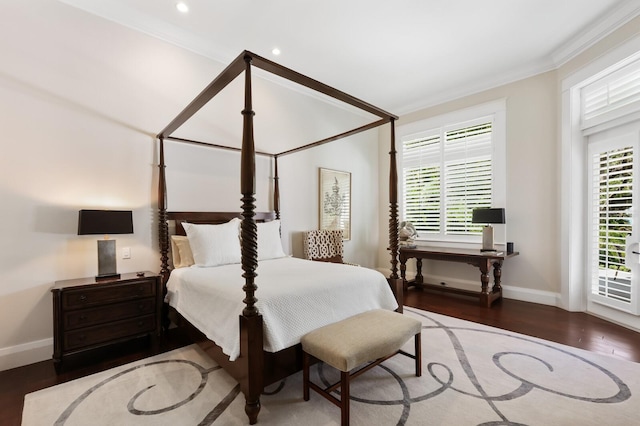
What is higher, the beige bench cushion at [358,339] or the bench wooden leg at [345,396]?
the beige bench cushion at [358,339]

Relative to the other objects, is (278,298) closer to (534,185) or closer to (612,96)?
(534,185)

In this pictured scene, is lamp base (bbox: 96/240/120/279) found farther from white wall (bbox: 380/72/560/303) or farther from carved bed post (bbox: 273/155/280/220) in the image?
white wall (bbox: 380/72/560/303)

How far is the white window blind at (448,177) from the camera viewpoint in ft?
14.9

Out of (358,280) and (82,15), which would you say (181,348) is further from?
(82,15)

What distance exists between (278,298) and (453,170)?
4019 mm

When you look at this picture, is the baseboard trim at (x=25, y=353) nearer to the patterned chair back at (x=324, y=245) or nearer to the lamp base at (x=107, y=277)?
the lamp base at (x=107, y=277)

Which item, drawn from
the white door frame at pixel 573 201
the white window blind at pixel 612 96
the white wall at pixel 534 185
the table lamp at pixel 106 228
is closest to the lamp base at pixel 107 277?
the table lamp at pixel 106 228

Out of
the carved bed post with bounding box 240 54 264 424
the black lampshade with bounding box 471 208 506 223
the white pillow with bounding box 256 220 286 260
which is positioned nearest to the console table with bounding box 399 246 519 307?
the black lampshade with bounding box 471 208 506 223

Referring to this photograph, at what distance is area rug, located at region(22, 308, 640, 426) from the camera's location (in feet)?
5.71

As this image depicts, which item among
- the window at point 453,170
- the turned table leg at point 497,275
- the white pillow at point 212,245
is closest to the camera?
the white pillow at point 212,245

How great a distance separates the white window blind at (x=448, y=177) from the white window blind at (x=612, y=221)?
4.04 feet

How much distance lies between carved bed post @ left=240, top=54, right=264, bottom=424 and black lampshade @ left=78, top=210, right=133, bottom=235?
5.20ft

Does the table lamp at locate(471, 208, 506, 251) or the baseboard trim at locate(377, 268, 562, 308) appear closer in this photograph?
the baseboard trim at locate(377, 268, 562, 308)

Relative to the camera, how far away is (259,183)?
13.4ft
